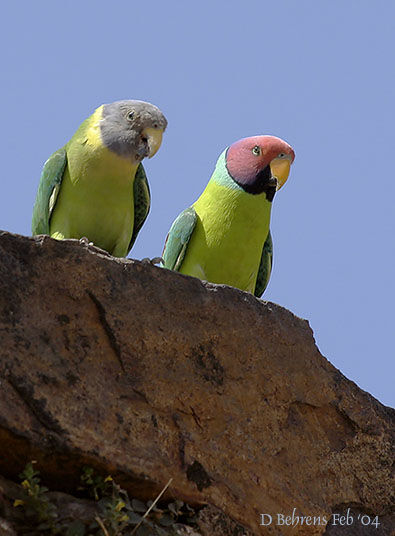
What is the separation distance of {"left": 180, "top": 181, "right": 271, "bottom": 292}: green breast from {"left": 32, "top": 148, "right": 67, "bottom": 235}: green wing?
1.15 meters

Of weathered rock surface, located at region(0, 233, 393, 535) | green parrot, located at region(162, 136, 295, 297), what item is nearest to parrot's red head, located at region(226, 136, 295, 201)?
green parrot, located at region(162, 136, 295, 297)

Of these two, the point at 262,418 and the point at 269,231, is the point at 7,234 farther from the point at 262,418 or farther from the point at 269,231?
the point at 269,231

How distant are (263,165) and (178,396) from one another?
256 centimetres

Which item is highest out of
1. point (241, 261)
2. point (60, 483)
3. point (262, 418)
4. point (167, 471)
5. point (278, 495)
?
point (241, 261)

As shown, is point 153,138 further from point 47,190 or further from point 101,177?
point 47,190

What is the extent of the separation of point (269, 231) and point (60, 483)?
11.1 ft

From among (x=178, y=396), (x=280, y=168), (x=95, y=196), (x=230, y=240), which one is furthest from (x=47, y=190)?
(x=178, y=396)

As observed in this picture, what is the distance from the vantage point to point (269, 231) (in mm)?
6848

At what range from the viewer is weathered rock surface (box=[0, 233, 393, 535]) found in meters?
4.00

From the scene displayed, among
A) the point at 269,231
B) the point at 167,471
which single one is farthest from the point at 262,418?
the point at 269,231

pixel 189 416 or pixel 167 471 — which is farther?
pixel 189 416

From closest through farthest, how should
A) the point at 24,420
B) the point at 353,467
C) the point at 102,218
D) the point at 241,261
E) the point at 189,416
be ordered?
the point at 24,420, the point at 189,416, the point at 353,467, the point at 102,218, the point at 241,261

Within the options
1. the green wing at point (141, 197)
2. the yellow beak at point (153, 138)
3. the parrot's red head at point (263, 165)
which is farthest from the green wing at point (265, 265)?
the yellow beak at point (153, 138)

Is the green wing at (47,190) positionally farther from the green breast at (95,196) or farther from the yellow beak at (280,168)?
the yellow beak at (280,168)
